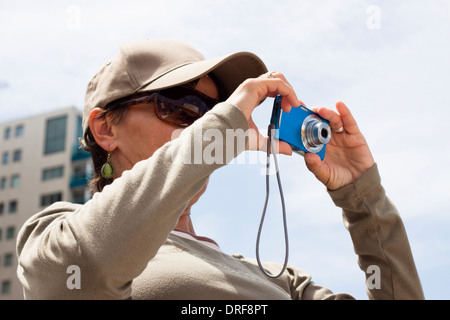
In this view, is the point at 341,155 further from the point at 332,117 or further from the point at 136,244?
the point at 136,244

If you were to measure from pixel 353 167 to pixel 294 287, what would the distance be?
1.96 feet

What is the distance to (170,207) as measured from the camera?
5.00ft

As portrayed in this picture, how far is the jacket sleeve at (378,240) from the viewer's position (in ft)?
7.23

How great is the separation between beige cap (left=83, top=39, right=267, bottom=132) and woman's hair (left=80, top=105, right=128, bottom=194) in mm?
43

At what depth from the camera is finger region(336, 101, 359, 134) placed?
2254 mm

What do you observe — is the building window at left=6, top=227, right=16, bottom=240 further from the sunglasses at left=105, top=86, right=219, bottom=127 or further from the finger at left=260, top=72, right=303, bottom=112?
the finger at left=260, top=72, right=303, bottom=112

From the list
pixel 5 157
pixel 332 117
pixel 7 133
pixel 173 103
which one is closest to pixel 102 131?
pixel 173 103

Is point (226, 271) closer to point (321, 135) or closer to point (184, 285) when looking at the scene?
point (184, 285)

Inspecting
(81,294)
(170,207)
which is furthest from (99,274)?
(170,207)

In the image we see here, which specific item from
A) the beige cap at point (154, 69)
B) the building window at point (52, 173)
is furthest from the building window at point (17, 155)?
the beige cap at point (154, 69)

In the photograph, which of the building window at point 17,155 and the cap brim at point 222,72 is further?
the building window at point 17,155

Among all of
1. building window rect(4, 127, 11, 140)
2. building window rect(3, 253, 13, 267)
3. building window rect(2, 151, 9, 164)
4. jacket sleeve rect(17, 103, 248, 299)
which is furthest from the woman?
building window rect(4, 127, 11, 140)

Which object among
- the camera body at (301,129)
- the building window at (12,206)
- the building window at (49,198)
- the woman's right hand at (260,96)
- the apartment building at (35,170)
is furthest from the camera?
the building window at (12,206)

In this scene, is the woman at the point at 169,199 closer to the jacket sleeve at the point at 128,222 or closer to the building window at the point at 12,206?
the jacket sleeve at the point at 128,222
